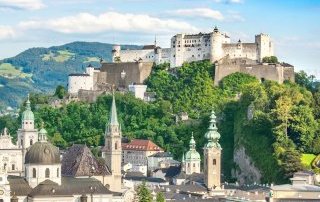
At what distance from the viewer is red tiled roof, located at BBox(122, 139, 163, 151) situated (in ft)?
358

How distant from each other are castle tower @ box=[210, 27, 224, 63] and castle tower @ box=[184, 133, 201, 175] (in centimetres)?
2064

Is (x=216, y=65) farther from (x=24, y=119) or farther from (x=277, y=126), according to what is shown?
(x=24, y=119)

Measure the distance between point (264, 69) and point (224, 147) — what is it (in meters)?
13.8

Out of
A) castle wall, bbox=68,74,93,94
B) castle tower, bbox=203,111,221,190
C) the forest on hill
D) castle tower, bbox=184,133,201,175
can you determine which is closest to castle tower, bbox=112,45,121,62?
castle wall, bbox=68,74,93,94

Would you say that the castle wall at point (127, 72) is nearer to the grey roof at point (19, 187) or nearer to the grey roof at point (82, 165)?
the grey roof at point (82, 165)

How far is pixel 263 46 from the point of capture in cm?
11869

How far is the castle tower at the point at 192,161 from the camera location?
97312 millimetres

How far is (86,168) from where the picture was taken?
267 ft

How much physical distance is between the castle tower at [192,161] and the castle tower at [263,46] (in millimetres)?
22356

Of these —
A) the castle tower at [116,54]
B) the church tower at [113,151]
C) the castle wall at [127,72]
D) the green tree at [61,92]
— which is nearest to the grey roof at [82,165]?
the church tower at [113,151]

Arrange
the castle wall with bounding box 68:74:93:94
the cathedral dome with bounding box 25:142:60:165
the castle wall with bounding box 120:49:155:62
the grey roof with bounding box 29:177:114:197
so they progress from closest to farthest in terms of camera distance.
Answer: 1. the grey roof with bounding box 29:177:114:197
2. the cathedral dome with bounding box 25:142:60:165
3. the castle wall with bounding box 68:74:93:94
4. the castle wall with bounding box 120:49:155:62

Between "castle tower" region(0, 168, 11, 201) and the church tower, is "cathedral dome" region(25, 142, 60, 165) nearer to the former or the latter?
"castle tower" region(0, 168, 11, 201)

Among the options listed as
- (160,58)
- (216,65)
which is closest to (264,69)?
(216,65)

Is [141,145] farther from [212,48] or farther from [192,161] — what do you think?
[212,48]
